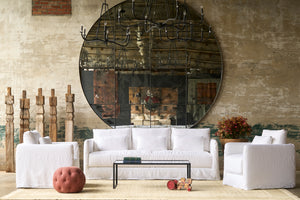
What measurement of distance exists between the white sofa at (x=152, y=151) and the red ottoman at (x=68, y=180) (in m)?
1.20

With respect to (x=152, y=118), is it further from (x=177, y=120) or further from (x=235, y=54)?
(x=235, y=54)

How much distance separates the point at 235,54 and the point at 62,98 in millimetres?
3804

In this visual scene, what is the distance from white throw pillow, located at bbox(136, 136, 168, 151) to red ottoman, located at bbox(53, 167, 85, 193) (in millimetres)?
1969

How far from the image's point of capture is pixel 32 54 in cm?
883

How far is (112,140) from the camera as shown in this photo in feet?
24.9

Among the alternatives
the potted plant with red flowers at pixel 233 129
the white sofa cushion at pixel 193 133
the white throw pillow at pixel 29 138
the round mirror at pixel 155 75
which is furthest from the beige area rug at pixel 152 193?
the round mirror at pixel 155 75

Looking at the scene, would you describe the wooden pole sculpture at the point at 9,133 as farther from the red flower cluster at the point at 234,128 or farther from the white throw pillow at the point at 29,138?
the red flower cluster at the point at 234,128

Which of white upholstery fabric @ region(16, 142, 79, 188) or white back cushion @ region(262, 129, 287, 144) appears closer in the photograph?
white upholstery fabric @ region(16, 142, 79, 188)

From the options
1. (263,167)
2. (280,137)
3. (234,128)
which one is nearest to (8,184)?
(263,167)

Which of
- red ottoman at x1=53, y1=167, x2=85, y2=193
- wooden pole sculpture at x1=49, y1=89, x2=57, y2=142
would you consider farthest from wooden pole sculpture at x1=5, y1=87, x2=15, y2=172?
red ottoman at x1=53, y1=167, x2=85, y2=193

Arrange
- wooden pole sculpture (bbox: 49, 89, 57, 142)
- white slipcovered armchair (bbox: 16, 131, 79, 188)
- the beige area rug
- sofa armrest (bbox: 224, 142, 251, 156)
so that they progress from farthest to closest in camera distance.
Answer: wooden pole sculpture (bbox: 49, 89, 57, 142), sofa armrest (bbox: 224, 142, 251, 156), white slipcovered armchair (bbox: 16, 131, 79, 188), the beige area rug

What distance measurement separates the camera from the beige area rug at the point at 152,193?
17.9 feet

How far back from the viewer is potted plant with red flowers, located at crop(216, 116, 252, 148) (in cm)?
786

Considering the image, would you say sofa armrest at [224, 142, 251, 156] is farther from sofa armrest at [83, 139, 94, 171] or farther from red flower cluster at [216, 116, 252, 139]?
sofa armrest at [83, 139, 94, 171]
